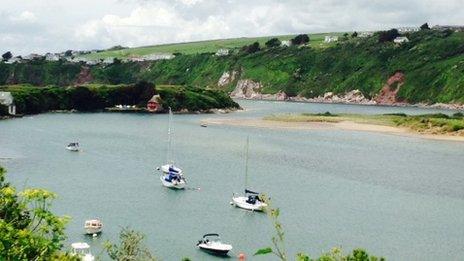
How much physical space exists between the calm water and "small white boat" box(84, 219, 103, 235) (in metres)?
1.11

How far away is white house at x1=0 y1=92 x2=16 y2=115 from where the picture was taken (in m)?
163

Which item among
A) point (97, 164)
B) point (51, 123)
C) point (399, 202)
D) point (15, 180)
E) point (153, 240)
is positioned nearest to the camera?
point (153, 240)

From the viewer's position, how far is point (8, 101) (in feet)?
541

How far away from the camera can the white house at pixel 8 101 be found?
536 feet

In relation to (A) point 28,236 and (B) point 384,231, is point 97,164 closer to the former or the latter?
(B) point 384,231

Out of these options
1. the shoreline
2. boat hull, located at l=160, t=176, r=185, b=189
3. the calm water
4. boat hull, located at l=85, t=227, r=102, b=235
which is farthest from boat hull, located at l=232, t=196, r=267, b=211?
the shoreline

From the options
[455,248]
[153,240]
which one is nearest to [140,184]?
[153,240]

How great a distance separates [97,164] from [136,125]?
196 ft

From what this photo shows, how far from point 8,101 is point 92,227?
119094mm

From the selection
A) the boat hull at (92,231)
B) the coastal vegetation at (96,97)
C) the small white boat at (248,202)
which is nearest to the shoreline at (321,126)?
the coastal vegetation at (96,97)

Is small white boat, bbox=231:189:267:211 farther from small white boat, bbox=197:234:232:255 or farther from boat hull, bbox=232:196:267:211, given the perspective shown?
small white boat, bbox=197:234:232:255

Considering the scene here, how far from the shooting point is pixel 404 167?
320 feet

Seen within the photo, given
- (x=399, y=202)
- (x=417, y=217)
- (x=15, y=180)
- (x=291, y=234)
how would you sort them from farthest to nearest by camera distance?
(x=15, y=180) → (x=399, y=202) → (x=417, y=217) → (x=291, y=234)

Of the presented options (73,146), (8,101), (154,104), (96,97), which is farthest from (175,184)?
(96,97)
